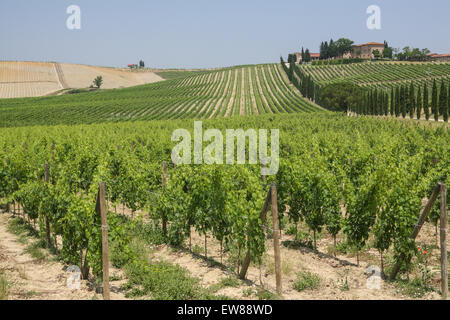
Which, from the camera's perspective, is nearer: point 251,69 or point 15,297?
point 15,297

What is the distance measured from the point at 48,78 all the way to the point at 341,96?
91.7 meters

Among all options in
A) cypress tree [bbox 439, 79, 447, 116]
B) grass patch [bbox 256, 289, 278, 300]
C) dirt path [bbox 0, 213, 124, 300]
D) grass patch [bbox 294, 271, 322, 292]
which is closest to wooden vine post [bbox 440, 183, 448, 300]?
grass patch [bbox 294, 271, 322, 292]

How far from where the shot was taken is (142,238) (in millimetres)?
10680

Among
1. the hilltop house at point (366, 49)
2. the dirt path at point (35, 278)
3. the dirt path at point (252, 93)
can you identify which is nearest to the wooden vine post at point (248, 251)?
the dirt path at point (35, 278)

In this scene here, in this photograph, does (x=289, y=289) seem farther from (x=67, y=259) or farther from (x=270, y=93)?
(x=270, y=93)

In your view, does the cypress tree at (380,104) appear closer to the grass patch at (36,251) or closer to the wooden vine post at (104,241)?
the grass patch at (36,251)

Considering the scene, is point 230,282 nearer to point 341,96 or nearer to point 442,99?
point 442,99

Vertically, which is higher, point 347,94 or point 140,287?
point 347,94

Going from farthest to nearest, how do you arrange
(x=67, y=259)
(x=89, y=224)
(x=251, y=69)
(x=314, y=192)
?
(x=251, y=69) < (x=314, y=192) < (x=67, y=259) < (x=89, y=224)

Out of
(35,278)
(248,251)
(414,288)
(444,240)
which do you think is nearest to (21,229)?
(35,278)

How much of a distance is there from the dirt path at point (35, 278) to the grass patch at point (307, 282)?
3.43 m

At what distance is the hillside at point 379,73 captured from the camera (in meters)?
89.2
